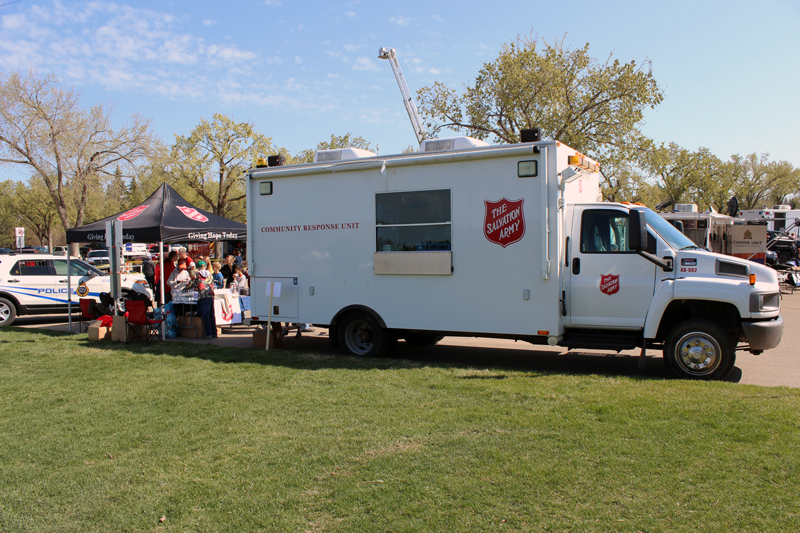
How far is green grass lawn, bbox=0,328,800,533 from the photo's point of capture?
357 cm

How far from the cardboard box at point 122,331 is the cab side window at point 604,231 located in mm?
7965

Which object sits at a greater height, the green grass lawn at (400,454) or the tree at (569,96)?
the tree at (569,96)

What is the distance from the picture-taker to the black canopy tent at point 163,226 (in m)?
11.3

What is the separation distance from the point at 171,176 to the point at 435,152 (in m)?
35.5

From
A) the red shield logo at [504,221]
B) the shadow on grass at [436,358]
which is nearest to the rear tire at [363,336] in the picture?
the shadow on grass at [436,358]

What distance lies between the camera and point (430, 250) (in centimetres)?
793

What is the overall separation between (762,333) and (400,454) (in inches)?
178

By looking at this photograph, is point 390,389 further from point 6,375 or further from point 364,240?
point 6,375

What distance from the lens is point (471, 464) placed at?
4.29m

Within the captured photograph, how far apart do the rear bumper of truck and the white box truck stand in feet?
0.05

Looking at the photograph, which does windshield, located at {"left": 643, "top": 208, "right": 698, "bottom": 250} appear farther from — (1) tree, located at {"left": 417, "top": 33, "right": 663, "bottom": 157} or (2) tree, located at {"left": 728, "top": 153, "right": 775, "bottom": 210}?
(2) tree, located at {"left": 728, "top": 153, "right": 775, "bottom": 210}

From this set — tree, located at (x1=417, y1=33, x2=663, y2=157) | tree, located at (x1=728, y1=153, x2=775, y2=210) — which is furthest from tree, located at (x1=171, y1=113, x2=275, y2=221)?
tree, located at (x1=728, y1=153, x2=775, y2=210)

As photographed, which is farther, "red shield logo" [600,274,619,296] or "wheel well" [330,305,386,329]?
"wheel well" [330,305,386,329]

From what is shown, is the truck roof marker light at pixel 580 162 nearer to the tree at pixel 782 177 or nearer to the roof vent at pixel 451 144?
the roof vent at pixel 451 144
